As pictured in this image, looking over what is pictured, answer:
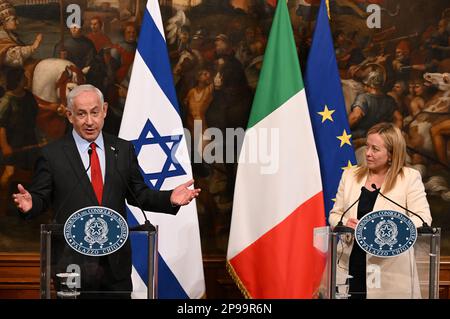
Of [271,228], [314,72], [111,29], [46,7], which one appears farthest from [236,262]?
[46,7]

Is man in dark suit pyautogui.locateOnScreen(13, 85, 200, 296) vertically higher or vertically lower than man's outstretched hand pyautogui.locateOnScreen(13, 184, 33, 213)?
higher

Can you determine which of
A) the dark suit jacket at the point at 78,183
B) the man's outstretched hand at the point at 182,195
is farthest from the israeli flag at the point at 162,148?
the man's outstretched hand at the point at 182,195

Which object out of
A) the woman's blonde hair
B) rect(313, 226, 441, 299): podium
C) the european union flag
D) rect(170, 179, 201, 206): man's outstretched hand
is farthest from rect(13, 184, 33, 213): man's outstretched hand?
the european union flag

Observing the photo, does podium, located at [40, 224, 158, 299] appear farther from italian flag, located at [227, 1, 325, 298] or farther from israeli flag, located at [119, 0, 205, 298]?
italian flag, located at [227, 1, 325, 298]

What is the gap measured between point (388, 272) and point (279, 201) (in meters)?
2.30

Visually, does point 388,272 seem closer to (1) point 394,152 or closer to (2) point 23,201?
(1) point 394,152

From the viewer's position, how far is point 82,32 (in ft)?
22.1

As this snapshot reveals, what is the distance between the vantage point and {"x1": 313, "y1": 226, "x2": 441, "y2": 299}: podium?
165 inches

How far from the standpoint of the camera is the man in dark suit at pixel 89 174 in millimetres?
4832

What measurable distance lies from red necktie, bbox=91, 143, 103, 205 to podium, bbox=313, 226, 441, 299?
139 cm

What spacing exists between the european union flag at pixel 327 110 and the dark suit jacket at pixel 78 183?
2.10 m

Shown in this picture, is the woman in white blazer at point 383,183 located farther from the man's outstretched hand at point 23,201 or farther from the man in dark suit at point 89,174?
the man's outstretched hand at point 23,201

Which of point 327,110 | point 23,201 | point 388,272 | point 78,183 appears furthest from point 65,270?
point 327,110
